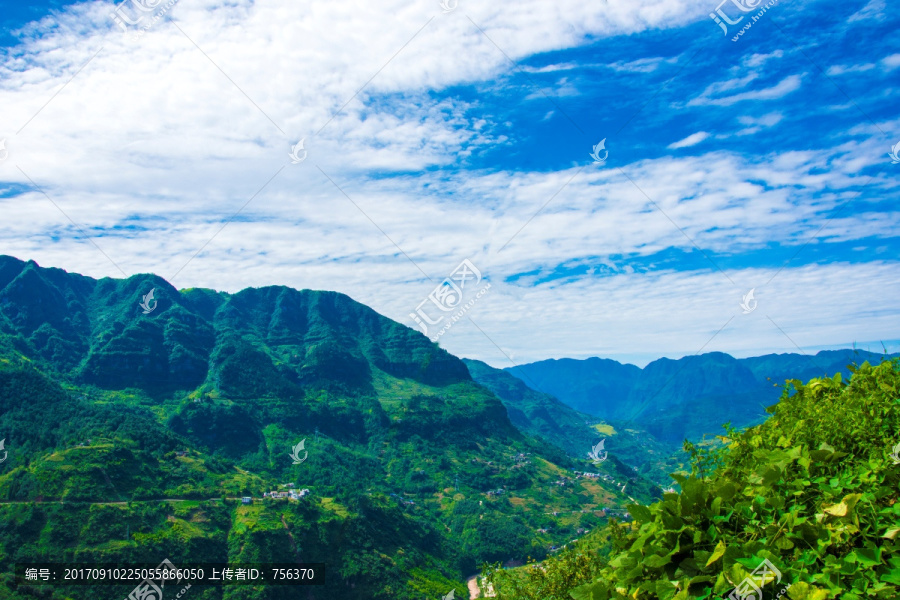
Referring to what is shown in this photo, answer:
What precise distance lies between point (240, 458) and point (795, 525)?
12904cm

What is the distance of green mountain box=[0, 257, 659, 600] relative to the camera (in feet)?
199

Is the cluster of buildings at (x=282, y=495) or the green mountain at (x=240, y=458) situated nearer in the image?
the green mountain at (x=240, y=458)

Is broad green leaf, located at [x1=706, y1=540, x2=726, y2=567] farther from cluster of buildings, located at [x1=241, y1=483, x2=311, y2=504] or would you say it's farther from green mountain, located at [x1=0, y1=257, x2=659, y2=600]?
cluster of buildings, located at [x1=241, y1=483, x2=311, y2=504]

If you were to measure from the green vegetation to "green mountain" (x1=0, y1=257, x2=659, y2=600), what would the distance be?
64499 millimetres

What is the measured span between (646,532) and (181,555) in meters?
68.6

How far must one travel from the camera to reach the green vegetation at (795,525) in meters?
2.66

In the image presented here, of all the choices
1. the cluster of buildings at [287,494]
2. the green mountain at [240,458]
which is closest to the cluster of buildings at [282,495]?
the cluster of buildings at [287,494]

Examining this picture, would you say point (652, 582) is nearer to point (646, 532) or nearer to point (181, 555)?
point (646, 532)

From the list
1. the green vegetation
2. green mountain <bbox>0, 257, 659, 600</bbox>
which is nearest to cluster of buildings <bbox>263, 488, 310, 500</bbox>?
green mountain <bbox>0, 257, 659, 600</bbox>

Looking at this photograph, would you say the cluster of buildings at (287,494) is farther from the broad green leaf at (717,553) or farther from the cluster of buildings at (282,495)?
the broad green leaf at (717,553)

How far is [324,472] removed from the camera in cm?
11181

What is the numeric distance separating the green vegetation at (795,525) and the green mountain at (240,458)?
6450 centimetres

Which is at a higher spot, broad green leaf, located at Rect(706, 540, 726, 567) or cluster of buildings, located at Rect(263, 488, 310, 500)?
broad green leaf, located at Rect(706, 540, 726, 567)

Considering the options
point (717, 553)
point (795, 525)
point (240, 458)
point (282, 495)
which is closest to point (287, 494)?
point (282, 495)
